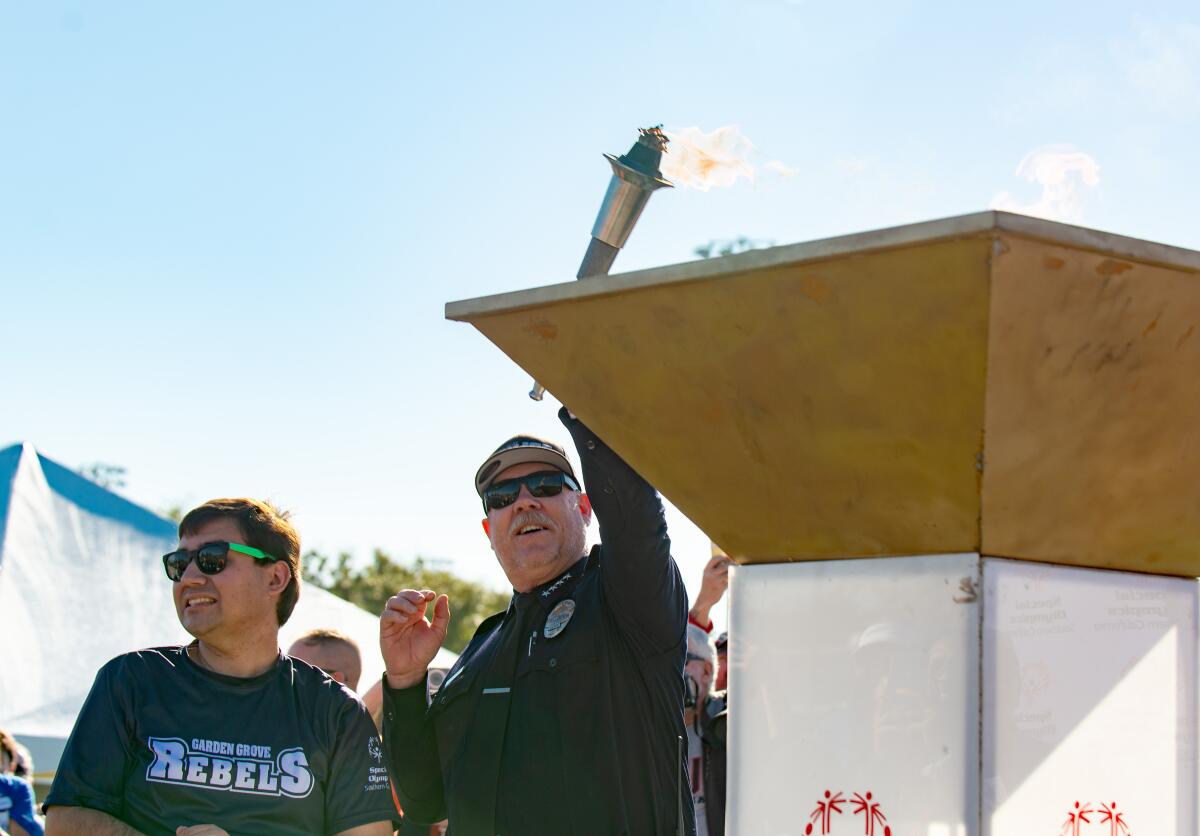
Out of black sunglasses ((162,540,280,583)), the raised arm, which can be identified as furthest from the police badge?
black sunglasses ((162,540,280,583))

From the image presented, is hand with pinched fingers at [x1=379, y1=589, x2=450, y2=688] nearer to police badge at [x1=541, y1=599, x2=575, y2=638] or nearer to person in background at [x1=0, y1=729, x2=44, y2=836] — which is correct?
police badge at [x1=541, y1=599, x2=575, y2=638]

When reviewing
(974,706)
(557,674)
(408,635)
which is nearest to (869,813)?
(974,706)

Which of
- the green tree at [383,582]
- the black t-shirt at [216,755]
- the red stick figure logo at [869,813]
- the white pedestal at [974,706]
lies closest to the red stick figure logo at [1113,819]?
the white pedestal at [974,706]

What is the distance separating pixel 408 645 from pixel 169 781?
0.63 m

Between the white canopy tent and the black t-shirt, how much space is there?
6418 mm

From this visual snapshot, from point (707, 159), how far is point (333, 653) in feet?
10.6

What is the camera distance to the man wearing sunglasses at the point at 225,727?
107 inches

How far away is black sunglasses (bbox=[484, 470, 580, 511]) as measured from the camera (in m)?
2.96

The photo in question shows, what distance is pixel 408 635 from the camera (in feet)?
9.84

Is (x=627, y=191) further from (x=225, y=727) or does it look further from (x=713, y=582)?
(x=713, y=582)

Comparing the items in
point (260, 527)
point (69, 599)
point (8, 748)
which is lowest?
point (8, 748)

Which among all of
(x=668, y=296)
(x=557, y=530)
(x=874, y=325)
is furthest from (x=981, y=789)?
(x=557, y=530)

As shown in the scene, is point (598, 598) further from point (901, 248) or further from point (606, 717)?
point (901, 248)

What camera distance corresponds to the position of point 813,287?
1570mm
